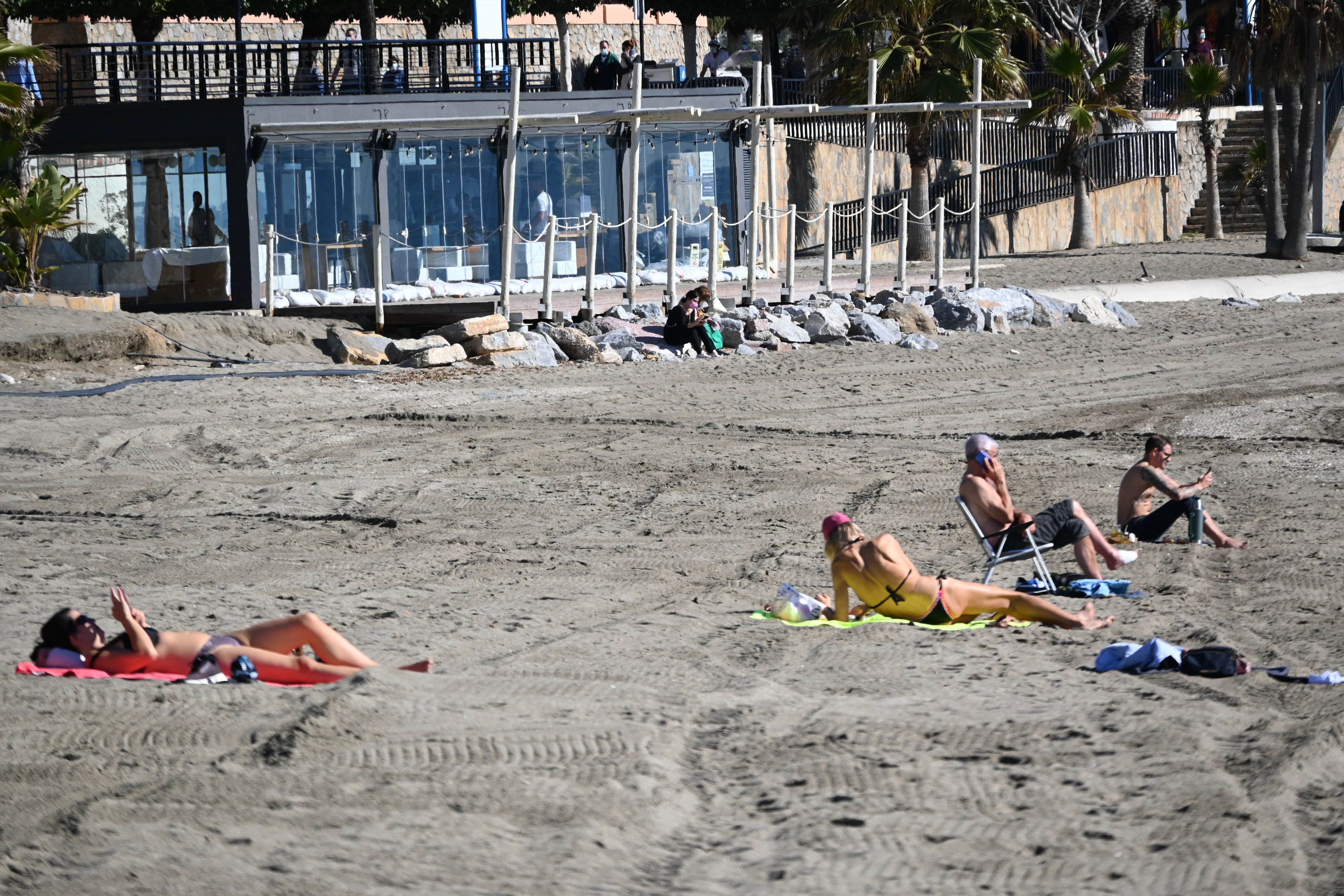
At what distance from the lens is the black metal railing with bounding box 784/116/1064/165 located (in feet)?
113

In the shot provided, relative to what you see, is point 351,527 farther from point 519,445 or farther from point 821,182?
point 821,182

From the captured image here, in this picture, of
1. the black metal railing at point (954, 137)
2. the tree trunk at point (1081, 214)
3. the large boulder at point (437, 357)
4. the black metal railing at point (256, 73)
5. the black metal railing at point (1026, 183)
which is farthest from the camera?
the black metal railing at point (954, 137)

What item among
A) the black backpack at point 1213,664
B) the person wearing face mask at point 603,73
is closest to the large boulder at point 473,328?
the person wearing face mask at point 603,73

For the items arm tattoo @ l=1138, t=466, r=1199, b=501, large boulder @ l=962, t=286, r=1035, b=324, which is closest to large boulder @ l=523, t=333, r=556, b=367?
large boulder @ l=962, t=286, r=1035, b=324

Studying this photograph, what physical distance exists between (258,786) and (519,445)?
8.67 metres

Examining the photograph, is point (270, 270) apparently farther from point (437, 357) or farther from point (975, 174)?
point (975, 174)

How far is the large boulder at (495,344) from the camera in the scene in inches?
755

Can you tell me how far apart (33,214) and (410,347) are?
18.0ft

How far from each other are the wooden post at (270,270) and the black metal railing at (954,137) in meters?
15.4

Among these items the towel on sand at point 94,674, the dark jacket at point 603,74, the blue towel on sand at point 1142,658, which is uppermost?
the dark jacket at point 603,74

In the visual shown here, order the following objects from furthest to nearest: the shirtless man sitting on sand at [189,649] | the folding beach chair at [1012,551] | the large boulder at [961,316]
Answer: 1. the large boulder at [961,316]
2. the folding beach chair at [1012,551]
3. the shirtless man sitting on sand at [189,649]

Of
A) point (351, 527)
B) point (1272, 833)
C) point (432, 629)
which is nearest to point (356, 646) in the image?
point (432, 629)

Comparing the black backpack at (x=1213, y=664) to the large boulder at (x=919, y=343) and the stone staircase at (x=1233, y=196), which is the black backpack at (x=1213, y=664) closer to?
the large boulder at (x=919, y=343)

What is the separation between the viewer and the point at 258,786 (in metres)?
5.16
